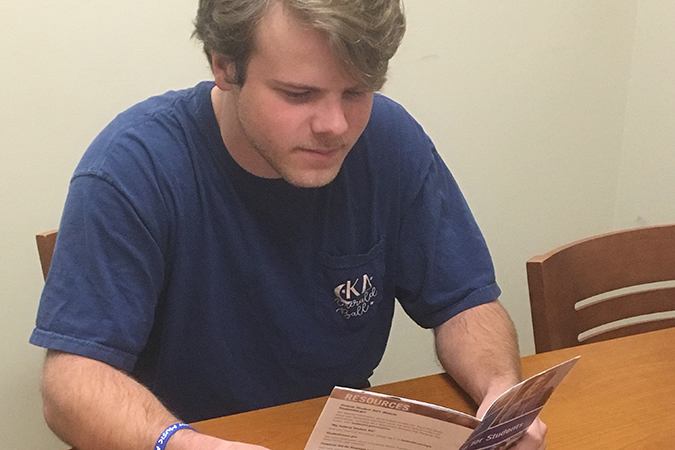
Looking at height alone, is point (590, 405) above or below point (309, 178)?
below

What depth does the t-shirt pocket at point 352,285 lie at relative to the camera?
1.10 metres

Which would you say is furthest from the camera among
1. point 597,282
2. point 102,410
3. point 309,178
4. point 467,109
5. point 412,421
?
point 467,109

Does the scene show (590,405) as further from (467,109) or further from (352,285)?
(467,109)

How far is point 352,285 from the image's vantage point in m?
1.12

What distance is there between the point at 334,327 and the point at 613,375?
19.0 inches

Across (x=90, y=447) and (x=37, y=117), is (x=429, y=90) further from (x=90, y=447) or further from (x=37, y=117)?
(x=90, y=447)

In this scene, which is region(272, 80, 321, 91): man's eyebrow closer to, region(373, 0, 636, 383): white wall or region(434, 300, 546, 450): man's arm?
region(434, 300, 546, 450): man's arm

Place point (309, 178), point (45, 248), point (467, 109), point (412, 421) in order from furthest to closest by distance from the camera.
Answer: point (467, 109) → point (45, 248) → point (309, 178) → point (412, 421)

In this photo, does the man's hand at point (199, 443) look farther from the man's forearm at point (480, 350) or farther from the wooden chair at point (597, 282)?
the wooden chair at point (597, 282)

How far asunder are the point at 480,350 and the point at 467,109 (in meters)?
0.98

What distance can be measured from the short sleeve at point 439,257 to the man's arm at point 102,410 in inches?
18.5

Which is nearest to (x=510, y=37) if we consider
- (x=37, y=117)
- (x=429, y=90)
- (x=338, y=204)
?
(x=429, y=90)

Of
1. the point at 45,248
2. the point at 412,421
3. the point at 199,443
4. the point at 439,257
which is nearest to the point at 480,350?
the point at 439,257

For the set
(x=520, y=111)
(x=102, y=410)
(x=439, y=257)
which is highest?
(x=520, y=111)
